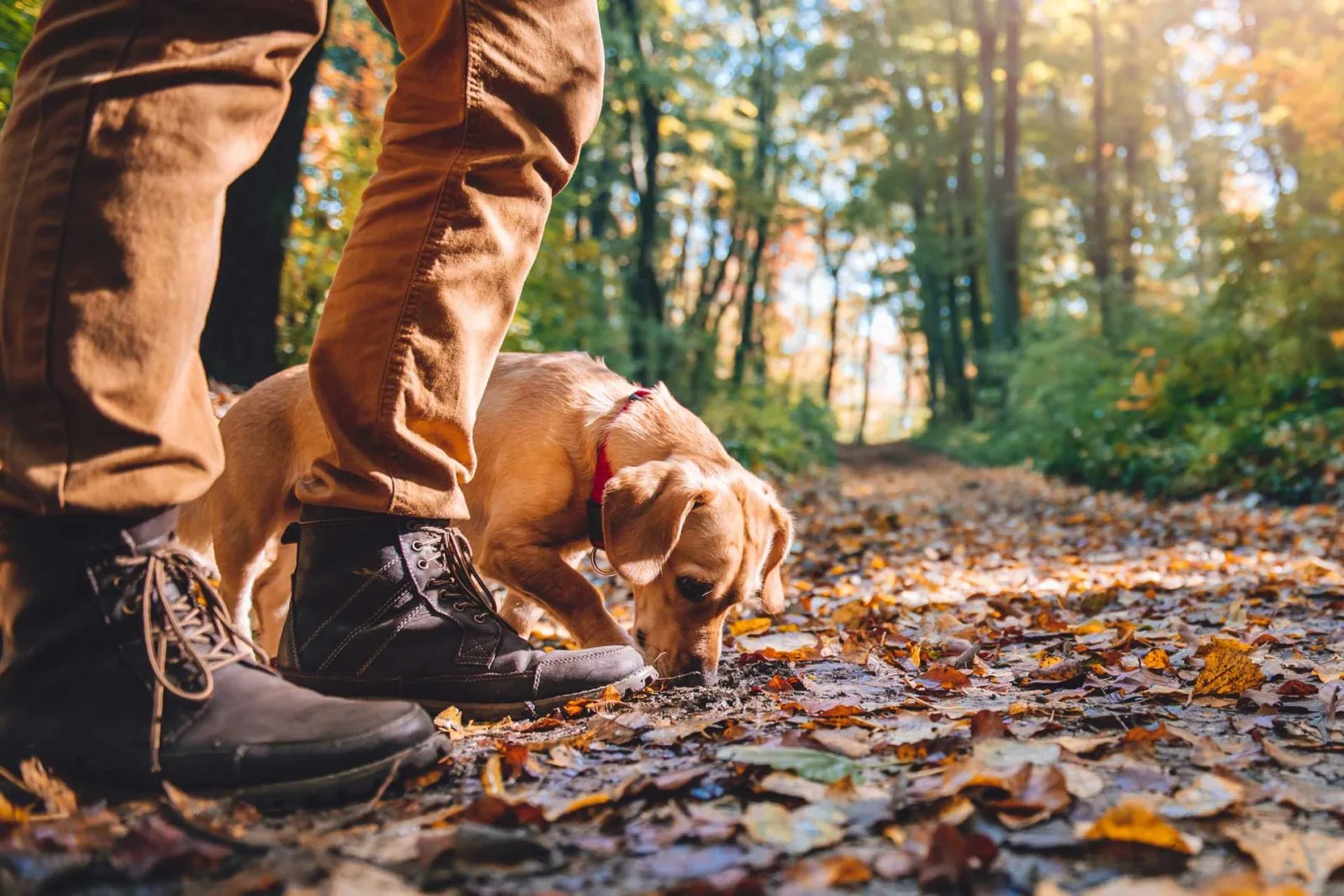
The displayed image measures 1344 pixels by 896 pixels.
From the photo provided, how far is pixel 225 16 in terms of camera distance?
1.78 meters

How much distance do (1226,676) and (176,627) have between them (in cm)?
253

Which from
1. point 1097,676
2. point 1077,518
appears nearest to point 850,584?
point 1097,676

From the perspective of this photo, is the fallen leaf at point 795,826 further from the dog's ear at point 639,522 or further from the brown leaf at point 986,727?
the dog's ear at point 639,522

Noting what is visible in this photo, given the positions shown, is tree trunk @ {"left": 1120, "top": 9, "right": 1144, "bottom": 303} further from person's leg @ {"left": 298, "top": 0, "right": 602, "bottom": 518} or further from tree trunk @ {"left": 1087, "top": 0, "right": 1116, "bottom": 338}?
person's leg @ {"left": 298, "top": 0, "right": 602, "bottom": 518}

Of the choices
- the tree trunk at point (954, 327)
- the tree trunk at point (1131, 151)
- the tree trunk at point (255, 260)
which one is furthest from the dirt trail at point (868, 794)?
the tree trunk at point (954, 327)

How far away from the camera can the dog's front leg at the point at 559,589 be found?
3338 millimetres

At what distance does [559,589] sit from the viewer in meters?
3.37

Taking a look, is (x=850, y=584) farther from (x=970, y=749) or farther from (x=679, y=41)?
(x=679, y=41)

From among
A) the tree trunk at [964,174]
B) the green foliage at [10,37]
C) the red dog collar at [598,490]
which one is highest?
the tree trunk at [964,174]

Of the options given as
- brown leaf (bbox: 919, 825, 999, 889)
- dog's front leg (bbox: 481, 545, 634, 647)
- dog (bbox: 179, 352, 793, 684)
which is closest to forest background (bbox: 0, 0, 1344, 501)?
dog (bbox: 179, 352, 793, 684)

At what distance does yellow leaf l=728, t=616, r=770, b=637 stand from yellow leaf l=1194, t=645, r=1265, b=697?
2042mm

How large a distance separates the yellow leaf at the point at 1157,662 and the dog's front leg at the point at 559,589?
5.48 feet

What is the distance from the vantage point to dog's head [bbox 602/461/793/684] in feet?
10.3

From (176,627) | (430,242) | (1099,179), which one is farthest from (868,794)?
(1099,179)
